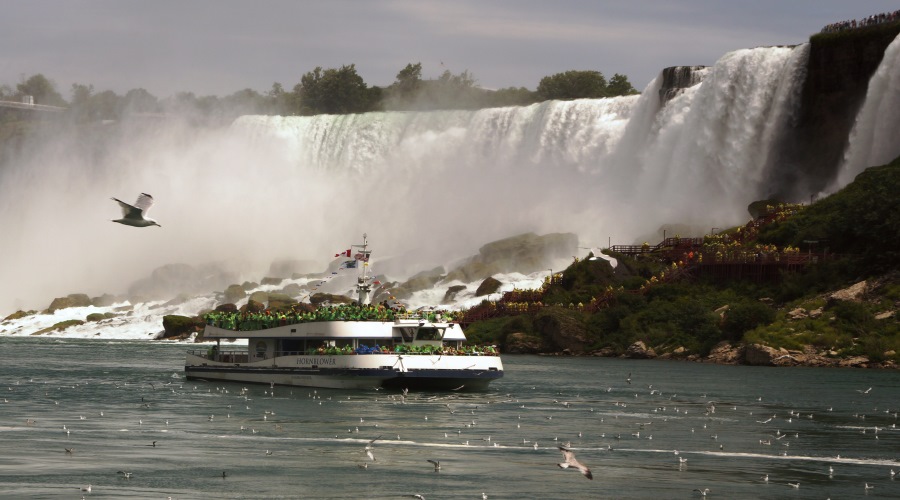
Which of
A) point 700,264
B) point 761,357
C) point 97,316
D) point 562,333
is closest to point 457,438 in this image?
point 761,357

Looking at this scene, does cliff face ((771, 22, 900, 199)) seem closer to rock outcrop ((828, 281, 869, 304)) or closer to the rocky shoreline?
rock outcrop ((828, 281, 869, 304))

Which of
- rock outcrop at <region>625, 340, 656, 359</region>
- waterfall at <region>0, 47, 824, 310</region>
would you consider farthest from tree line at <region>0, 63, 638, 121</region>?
rock outcrop at <region>625, 340, 656, 359</region>

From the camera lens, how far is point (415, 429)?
1711 inches

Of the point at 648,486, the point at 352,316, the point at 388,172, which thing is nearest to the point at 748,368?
the point at 352,316

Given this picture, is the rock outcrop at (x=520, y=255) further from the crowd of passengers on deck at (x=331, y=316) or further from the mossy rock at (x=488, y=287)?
the crowd of passengers on deck at (x=331, y=316)

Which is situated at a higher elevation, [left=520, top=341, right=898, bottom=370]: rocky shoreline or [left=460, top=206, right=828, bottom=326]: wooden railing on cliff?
[left=460, top=206, right=828, bottom=326]: wooden railing on cliff

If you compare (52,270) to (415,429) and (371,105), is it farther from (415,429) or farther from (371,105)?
(415,429)

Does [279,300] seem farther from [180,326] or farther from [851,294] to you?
[851,294]

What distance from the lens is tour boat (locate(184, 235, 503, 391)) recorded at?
5500 cm

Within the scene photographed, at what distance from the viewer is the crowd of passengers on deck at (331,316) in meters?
56.5

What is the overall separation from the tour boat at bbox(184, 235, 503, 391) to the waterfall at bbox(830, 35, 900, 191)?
44034mm

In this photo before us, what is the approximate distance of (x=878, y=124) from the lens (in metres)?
93.6

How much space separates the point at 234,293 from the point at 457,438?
90.7 meters

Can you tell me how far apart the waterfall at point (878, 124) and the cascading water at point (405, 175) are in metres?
6.13
